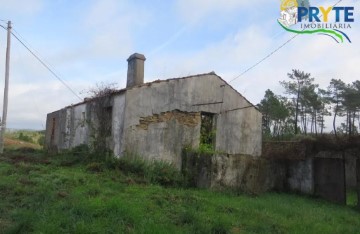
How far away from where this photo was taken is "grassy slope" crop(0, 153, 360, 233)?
6613mm

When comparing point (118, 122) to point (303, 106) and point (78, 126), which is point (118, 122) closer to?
point (78, 126)

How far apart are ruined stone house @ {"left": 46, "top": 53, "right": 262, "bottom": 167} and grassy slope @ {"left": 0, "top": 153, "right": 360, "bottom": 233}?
2428 mm

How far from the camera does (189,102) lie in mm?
14914

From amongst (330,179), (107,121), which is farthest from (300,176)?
(107,121)

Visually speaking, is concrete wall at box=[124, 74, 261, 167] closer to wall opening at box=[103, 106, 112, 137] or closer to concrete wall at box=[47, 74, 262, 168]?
concrete wall at box=[47, 74, 262, 168]

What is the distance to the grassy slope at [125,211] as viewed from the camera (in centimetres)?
661

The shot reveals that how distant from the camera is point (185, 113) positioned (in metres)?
14.8

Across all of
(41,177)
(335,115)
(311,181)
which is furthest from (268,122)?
(41,177)

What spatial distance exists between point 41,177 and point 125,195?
10.0 feet

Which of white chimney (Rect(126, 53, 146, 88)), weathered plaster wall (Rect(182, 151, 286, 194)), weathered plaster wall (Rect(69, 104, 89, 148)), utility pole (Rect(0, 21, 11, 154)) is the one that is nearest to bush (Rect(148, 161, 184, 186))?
weathered plaster wall (Rect(182, 151, 286, 194))

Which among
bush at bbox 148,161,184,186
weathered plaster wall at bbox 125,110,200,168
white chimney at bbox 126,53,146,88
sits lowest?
bush at bbox 148,161,184,186

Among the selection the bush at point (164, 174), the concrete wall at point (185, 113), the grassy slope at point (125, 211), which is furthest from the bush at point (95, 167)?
the bush at point (164, 174)

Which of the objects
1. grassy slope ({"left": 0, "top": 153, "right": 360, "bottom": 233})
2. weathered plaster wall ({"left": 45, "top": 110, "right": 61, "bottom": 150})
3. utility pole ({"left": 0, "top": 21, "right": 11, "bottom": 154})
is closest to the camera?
grassy slope ({"left": 0, "top": 153, "right": 360, "bottom": 233})

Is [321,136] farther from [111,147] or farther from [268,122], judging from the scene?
[268,122]
